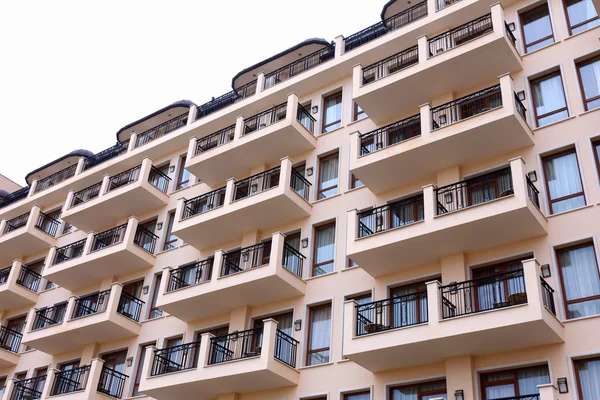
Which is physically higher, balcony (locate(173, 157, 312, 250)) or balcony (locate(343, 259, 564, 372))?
balcony (locate(173, 157, 312, 250))

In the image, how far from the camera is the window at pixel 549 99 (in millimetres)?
19078

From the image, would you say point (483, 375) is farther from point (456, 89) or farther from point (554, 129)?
point (456, 89)

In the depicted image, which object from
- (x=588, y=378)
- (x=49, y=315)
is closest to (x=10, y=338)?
(x=49, y=315)

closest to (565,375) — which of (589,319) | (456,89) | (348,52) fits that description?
(589,319)

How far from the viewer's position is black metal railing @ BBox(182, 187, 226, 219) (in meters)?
25.2

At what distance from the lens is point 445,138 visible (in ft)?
62.6

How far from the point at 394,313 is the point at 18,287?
19.5 m

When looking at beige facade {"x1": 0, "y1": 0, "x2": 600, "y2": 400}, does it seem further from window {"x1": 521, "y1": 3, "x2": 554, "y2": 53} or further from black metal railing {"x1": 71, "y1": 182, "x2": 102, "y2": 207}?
black metal railing {"x1": 71, "y1": 182, "x2": 102, "y2": 207}

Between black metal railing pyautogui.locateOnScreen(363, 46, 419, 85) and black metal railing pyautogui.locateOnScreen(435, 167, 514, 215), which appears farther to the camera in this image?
black metal railing pyautogui.locateOnScreen(363, 46, 419, 85)

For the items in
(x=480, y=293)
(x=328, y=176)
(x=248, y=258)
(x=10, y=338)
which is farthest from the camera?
(x=10, y=338)

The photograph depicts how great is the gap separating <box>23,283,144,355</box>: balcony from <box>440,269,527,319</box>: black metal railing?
13.0 m

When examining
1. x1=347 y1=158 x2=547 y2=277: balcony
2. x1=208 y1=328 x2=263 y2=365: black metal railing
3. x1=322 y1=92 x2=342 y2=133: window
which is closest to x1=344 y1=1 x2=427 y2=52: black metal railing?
x1=322 y1=92 x2=342 y2=133: window

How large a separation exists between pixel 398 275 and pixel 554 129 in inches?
239

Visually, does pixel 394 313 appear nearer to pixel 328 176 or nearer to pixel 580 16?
pixel 328 176
